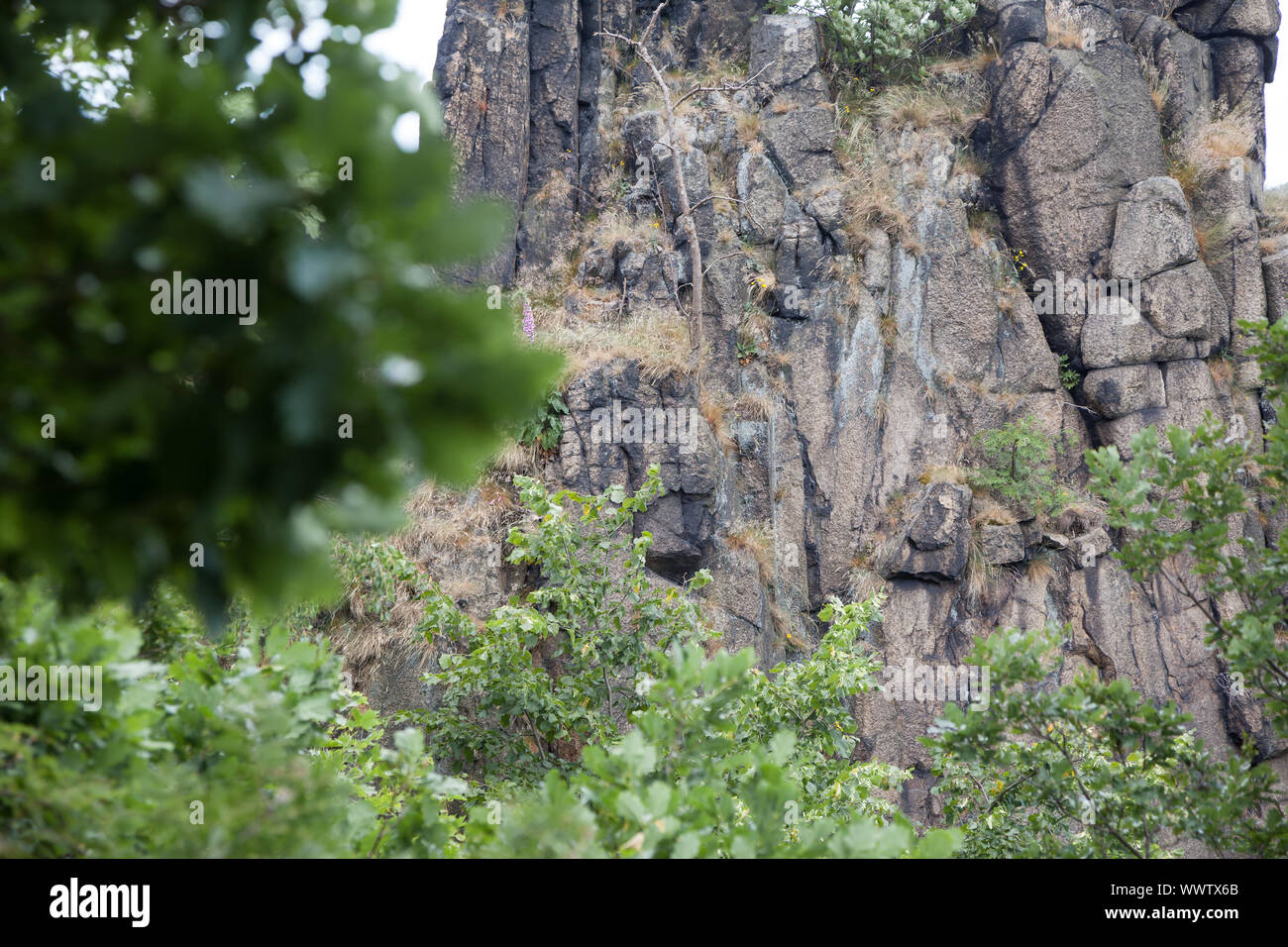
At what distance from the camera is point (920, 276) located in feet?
41.8

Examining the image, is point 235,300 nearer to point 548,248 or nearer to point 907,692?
point 907,692

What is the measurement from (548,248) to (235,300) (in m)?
12.3

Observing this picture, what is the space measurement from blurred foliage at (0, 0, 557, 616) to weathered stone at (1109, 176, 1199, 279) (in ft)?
45.0

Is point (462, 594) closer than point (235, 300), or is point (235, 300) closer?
point (235, 300)

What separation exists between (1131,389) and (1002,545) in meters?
3.25

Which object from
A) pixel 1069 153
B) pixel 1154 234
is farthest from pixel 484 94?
pixel 1154 234

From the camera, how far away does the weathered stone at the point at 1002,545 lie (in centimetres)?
1170

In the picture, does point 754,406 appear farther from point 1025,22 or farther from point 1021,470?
point 1025,22

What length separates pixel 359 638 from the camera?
8.95 meters

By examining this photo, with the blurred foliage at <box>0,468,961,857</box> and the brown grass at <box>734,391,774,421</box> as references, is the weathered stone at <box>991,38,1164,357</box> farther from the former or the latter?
the blurred foliage at <box>0,468,961,857</box>

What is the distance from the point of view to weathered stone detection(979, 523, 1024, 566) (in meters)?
11.7
